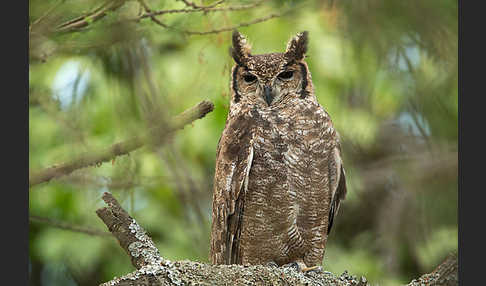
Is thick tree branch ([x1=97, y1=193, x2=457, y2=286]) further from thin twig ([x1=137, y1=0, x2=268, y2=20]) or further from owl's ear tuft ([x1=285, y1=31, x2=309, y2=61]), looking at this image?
owl's ear tuft ([x1=285, y1=31, x2=309, y2=61])

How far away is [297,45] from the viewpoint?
2449mm

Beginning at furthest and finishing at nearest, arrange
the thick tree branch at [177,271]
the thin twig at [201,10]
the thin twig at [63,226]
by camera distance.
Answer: the thin twig at [63,226], the thin twig at [201,10], the thick tree branch at [177,271]

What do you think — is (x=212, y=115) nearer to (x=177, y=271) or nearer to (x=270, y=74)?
(x=270, y=74)

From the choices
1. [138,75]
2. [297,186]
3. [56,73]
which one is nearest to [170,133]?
[138,75]

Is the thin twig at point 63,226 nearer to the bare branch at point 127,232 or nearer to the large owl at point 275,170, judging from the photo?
Result: the large owl at point 275,170

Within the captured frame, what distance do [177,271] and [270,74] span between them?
104 cm

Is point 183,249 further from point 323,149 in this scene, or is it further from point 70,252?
point 323,149

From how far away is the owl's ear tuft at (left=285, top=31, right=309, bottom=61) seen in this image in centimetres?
243

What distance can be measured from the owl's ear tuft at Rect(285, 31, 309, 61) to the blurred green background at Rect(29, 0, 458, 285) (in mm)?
119

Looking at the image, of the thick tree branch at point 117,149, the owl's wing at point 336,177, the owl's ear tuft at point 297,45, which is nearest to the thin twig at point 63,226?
the thick tree branch at point 117,149

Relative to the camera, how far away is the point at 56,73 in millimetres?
3006

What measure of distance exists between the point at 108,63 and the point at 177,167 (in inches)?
24.6

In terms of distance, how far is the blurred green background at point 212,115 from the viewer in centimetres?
185

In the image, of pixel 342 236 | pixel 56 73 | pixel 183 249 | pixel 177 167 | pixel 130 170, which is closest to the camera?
pixel 130 170
